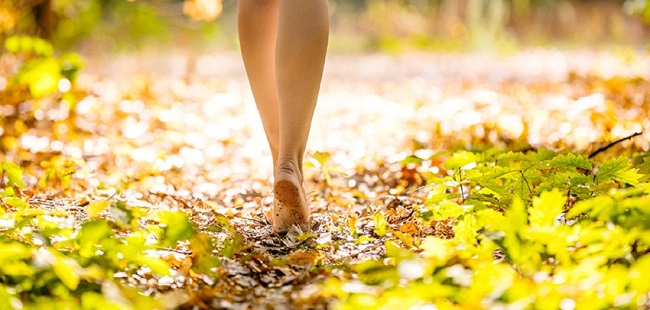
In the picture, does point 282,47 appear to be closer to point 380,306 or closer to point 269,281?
point 269,281

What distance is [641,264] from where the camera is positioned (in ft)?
3.78

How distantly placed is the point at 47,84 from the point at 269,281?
6.60 ft

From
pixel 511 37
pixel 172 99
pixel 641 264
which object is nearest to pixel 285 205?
pixel 641 264

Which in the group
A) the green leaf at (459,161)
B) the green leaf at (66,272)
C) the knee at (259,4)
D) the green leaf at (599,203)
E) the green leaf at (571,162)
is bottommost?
the green leaf at (66,272)

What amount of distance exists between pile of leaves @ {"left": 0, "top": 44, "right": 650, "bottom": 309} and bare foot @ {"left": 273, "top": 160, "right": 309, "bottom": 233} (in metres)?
0.06

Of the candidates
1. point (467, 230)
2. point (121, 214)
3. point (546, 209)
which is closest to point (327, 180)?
point (467, 230)

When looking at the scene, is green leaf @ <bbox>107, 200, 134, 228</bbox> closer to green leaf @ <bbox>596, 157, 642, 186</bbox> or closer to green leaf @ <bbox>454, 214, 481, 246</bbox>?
green leaf @ <bbox>454, 214, 481, 246</bbox>

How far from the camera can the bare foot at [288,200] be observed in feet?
6.08

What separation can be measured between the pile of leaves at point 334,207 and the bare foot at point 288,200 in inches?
2.6

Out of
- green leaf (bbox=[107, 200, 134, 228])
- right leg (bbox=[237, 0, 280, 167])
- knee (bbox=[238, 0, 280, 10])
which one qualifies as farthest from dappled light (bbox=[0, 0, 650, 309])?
knee (bbox=[238, 0, 280, 10])

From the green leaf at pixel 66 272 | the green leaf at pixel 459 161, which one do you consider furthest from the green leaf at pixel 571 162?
the green leaf at pixel 66 272

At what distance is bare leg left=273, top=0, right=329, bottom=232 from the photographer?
183 centimetres

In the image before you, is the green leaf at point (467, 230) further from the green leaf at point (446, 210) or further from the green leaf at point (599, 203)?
the green leaf at point (599, 203)

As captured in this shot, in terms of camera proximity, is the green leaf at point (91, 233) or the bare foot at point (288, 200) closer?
the green leaf at point (91, 233)
